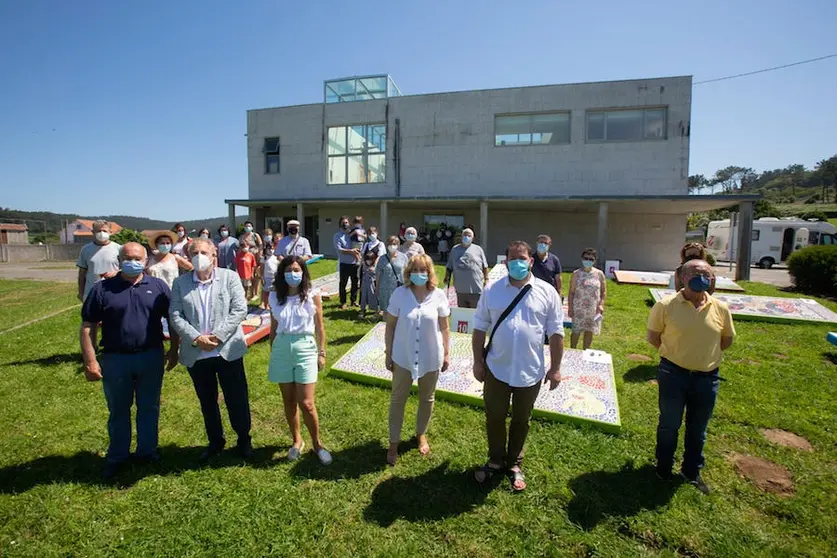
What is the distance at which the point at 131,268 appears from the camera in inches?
125

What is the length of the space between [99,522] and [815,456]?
571 cm

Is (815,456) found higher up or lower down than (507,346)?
lower down

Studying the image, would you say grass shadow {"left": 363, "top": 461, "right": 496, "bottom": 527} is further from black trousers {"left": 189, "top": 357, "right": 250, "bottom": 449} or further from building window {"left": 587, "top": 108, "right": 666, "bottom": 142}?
building window {"left": 587, "top": 108, "right": 666, "bottom": 142}

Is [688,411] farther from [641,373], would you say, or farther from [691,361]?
[641,373]

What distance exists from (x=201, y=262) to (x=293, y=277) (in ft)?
2.35

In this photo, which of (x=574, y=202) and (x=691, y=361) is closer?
(x=691, y=361)

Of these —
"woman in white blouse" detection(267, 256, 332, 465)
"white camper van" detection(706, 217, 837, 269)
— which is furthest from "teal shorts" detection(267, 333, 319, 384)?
"white camper van" detection(706, 217, 837, 269)

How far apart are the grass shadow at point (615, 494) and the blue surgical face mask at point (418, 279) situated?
1953 mm

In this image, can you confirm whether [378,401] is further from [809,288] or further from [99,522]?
[809,288]

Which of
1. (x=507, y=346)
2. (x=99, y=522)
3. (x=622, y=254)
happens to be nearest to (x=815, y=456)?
(x=507, y=346)

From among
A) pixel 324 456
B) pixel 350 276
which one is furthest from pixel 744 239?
pixel 324 456

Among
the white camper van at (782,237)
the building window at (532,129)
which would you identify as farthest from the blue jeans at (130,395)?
the white camper van at (782,237)

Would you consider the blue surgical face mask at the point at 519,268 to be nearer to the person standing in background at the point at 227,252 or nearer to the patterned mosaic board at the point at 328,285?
the patterned mosaic board at the point at 328,285

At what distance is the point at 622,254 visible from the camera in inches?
750
